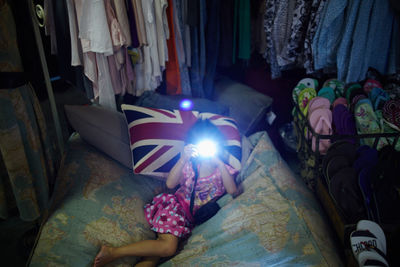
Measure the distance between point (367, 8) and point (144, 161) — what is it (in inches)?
49.0

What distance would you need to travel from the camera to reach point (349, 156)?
1.24 meters

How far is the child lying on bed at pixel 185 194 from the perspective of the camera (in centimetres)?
101

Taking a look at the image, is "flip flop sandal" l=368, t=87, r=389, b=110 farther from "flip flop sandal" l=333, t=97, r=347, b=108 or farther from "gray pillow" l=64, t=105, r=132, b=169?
"gray pillow" l=64, t=105, r=132, b=169

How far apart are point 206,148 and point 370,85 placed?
103cm

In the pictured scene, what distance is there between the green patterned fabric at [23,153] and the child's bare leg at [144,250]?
39cm


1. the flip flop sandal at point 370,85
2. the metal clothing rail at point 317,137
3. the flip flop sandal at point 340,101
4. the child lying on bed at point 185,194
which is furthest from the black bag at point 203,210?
the flip flop sandal at point 370,85

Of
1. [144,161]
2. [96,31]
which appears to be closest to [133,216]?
[144,161]

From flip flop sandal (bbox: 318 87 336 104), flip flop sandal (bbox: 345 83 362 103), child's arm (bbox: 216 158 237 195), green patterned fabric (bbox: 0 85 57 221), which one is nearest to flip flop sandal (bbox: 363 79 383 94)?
flip flop sandal (bbox: 345 83 362 103)

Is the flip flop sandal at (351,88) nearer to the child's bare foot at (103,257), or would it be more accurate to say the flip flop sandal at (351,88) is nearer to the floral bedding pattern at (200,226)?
the floral bedding pattern at (200,226)

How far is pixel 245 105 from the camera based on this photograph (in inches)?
68.6

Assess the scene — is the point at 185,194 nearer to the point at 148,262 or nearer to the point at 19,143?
the point at 148,262

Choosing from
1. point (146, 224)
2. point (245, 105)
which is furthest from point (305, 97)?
point (146, 224)

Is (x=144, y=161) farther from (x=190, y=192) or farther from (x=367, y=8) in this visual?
(x=367, y=8)

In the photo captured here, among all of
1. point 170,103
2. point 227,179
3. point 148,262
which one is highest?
point 170,103
